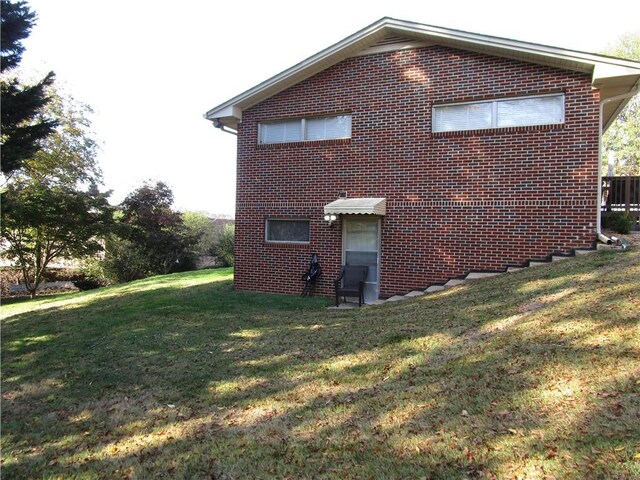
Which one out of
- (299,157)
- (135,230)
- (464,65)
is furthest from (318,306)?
(135,230)

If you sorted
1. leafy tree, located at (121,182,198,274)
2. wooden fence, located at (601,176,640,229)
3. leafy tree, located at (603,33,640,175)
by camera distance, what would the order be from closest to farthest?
wooden fence, located at (601,176,640,229)
leafy tree, located at (121,182,198,274)
leafy tree, located at (603,33,640,175)

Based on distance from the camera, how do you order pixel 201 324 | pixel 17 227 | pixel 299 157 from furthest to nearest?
pixel 17 227 → pixel 299 157 → pixel 201 324

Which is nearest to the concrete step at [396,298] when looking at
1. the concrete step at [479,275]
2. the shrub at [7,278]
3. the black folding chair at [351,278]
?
the black folding chair at [351,278]

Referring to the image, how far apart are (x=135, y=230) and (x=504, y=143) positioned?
1924 centimetres

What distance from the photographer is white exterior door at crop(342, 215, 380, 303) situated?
10.7m

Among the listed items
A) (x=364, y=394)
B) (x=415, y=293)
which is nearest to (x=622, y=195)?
(x=415, y=293)

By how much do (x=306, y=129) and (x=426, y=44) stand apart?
353cm

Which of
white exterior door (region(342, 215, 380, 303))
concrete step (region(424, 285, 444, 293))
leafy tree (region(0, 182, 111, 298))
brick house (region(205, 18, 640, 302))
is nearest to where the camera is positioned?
brick house (region(205, 18, 640, 302))

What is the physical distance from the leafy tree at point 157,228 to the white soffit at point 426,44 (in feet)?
43.7

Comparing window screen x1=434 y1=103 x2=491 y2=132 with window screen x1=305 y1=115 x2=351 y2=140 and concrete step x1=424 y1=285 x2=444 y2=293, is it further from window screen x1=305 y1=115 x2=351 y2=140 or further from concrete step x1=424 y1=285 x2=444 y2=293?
concrete step x1=424 y1=285 x2=444 y2=293

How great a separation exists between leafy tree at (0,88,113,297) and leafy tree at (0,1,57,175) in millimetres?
9960

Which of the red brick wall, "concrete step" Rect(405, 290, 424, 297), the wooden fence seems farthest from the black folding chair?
the wooden fence

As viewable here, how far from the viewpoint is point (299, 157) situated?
11.3 meters

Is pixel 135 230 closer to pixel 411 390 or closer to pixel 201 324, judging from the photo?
pixel 201 324
